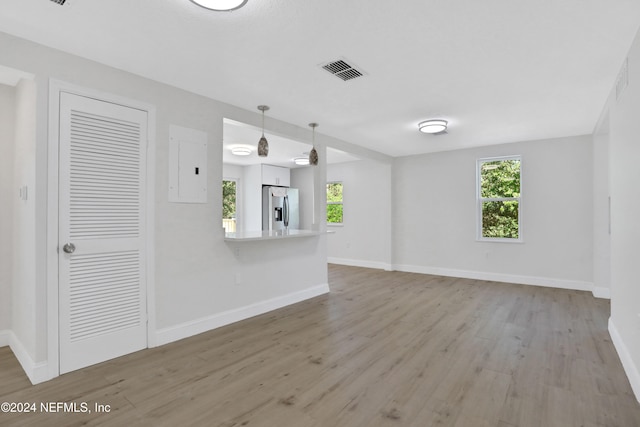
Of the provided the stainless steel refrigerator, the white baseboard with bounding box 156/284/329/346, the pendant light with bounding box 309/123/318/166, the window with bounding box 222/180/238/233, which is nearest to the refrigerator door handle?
the stainless steel refrigerator

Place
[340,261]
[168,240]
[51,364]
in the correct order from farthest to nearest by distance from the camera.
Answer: [340,261]
[168,240]
[51,364]

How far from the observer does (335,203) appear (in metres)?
8.30

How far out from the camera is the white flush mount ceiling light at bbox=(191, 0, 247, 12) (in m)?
1.88

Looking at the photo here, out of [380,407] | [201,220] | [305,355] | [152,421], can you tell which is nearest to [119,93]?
[201,220]

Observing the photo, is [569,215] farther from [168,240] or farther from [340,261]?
[168,240]

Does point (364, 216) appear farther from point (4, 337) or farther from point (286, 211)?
point (4, 337)

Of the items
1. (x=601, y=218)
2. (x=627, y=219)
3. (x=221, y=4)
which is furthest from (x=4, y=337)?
(x=601, y=218)

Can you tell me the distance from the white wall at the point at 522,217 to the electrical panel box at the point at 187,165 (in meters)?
4.69

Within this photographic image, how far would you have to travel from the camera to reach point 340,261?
318 inches

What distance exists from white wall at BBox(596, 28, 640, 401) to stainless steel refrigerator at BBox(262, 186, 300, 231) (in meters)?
6.18

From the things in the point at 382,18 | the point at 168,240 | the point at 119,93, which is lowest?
the point at 168,240

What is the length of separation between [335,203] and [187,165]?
5304 mm

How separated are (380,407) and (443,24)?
251 centimetres

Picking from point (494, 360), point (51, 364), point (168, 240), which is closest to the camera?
point (51, 364)
